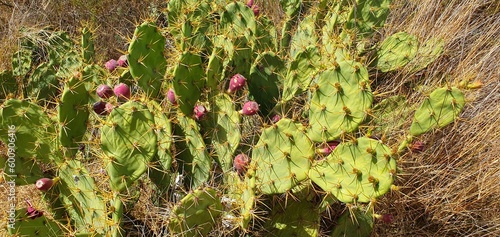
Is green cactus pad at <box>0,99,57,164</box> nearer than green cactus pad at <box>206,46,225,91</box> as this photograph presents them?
Yes

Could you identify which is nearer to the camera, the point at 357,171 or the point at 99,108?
the point at 357,171

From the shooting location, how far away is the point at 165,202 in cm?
205

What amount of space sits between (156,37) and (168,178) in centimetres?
54

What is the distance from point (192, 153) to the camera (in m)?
2.01

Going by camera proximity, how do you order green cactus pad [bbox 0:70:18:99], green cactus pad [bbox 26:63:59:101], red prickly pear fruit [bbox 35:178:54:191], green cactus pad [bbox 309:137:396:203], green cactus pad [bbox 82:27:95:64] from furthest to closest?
green cactus pad [bbox 0:70:18:99] → green cactus pad [bbox 26:63:59:101] → green cactus pad [bbox 82:27:95:64] → red prickly pear fruit [bbox 35:178:54:191] → green cactus pad [bbox 309:137:396:203]

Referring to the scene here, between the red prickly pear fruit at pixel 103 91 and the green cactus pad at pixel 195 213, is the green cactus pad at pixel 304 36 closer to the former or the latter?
the red prickly pear fruit at pixel 103 91

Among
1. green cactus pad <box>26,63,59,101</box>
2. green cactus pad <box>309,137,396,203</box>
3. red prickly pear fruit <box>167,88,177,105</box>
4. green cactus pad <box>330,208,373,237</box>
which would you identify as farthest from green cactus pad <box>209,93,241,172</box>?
green cactus pad <box>26,63,59,101</box>

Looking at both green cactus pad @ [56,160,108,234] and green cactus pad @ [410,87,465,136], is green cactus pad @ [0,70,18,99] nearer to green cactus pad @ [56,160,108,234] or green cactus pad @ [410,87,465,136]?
green cactus pad @ [56,160,108,234]

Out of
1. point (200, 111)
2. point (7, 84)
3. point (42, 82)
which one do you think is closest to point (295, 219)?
point (200, 111)

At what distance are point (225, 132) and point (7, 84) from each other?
4.71 ft

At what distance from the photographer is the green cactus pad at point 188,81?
1.98 m

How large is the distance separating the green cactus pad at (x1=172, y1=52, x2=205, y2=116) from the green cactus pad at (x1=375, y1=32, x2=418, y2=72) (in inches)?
44.9

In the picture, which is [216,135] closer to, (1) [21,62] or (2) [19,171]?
(2) [19,171]

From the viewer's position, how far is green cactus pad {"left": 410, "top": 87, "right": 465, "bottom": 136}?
185cm
